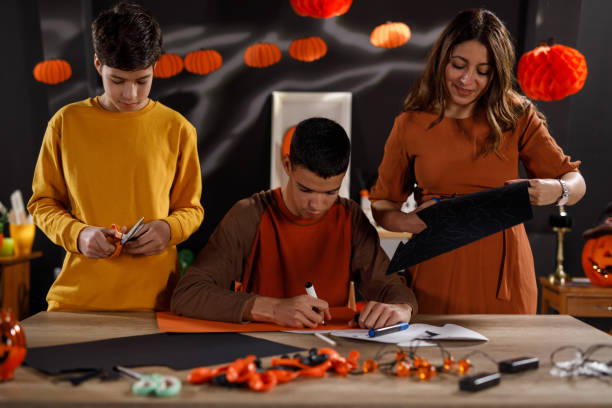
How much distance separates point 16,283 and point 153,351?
10.7 ft

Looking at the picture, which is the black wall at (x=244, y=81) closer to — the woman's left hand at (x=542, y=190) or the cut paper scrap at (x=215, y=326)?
the woman's left hand at (x=542, y=190)

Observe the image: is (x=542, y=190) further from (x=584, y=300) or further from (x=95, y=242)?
(x=584, y=300)

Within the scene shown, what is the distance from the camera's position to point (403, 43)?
167 inches

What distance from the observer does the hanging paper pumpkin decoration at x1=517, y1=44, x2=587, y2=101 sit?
3.21 metres

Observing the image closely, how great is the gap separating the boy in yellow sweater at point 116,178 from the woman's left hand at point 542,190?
0.98m

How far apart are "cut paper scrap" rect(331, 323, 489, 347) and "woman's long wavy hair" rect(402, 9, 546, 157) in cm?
59

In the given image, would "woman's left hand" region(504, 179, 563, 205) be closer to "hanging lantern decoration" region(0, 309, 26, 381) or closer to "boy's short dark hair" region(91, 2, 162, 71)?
"boy's short dark hair" region(91, 2, 162, 71)

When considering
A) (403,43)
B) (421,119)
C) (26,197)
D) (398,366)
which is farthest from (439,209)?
(26,197)

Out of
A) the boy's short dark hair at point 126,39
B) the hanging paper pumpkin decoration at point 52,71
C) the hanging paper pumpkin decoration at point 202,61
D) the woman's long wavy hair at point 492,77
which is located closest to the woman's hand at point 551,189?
the woman's long wavy hair at point 492,77

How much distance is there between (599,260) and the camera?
11.3 ft

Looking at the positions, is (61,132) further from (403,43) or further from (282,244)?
(403,43)

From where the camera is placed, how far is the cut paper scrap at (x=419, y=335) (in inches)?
53.9

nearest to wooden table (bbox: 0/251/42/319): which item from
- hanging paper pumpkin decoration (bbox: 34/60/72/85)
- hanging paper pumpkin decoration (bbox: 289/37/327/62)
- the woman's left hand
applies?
hanging paper pumpkin decoration (bbox: 34/60/72/85)

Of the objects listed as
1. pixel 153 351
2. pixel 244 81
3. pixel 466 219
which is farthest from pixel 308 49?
pixel 153 351
